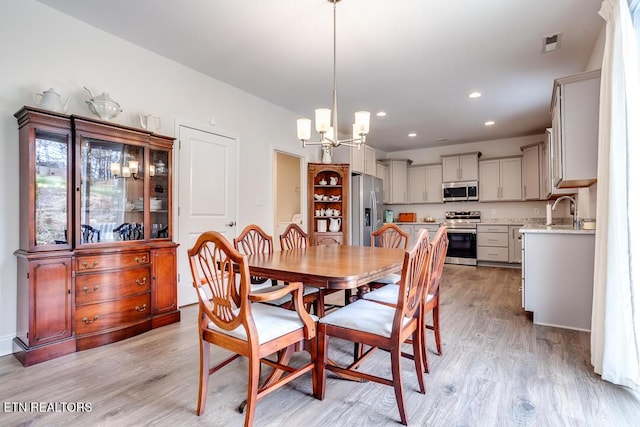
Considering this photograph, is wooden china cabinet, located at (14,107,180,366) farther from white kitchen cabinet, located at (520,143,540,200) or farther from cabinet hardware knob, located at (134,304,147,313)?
white kitchen cabinet, located at (520,143,540,200)

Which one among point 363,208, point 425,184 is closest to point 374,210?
point 363,208

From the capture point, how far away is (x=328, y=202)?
549 centimetres

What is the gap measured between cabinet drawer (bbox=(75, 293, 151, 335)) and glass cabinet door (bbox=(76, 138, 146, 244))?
1.69ft

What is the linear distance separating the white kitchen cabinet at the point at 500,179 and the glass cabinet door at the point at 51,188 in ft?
22.2

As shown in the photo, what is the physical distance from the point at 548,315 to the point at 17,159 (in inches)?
180

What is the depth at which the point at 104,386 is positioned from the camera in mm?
1872

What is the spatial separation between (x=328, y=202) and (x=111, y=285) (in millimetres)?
3558

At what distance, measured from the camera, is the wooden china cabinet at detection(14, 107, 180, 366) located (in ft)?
7.22

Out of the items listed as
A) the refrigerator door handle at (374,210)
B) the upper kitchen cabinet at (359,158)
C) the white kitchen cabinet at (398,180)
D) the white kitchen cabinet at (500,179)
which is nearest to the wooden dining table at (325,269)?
the upper kitchen cabinet at (359,158)

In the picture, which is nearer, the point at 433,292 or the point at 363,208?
the point at 433,292

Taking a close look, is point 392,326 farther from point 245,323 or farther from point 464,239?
point 464,239

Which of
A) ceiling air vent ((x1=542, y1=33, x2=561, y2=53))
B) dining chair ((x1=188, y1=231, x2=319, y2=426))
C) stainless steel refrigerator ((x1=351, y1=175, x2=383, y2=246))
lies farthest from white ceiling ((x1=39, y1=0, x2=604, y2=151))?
dining chair ((x1=188, y1=231, x2=319, y2=426))

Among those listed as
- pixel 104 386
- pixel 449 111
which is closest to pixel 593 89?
pixel 449 111

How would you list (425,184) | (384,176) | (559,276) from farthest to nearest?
1. (384,176)
2. (425,184)
3. (559,276)
